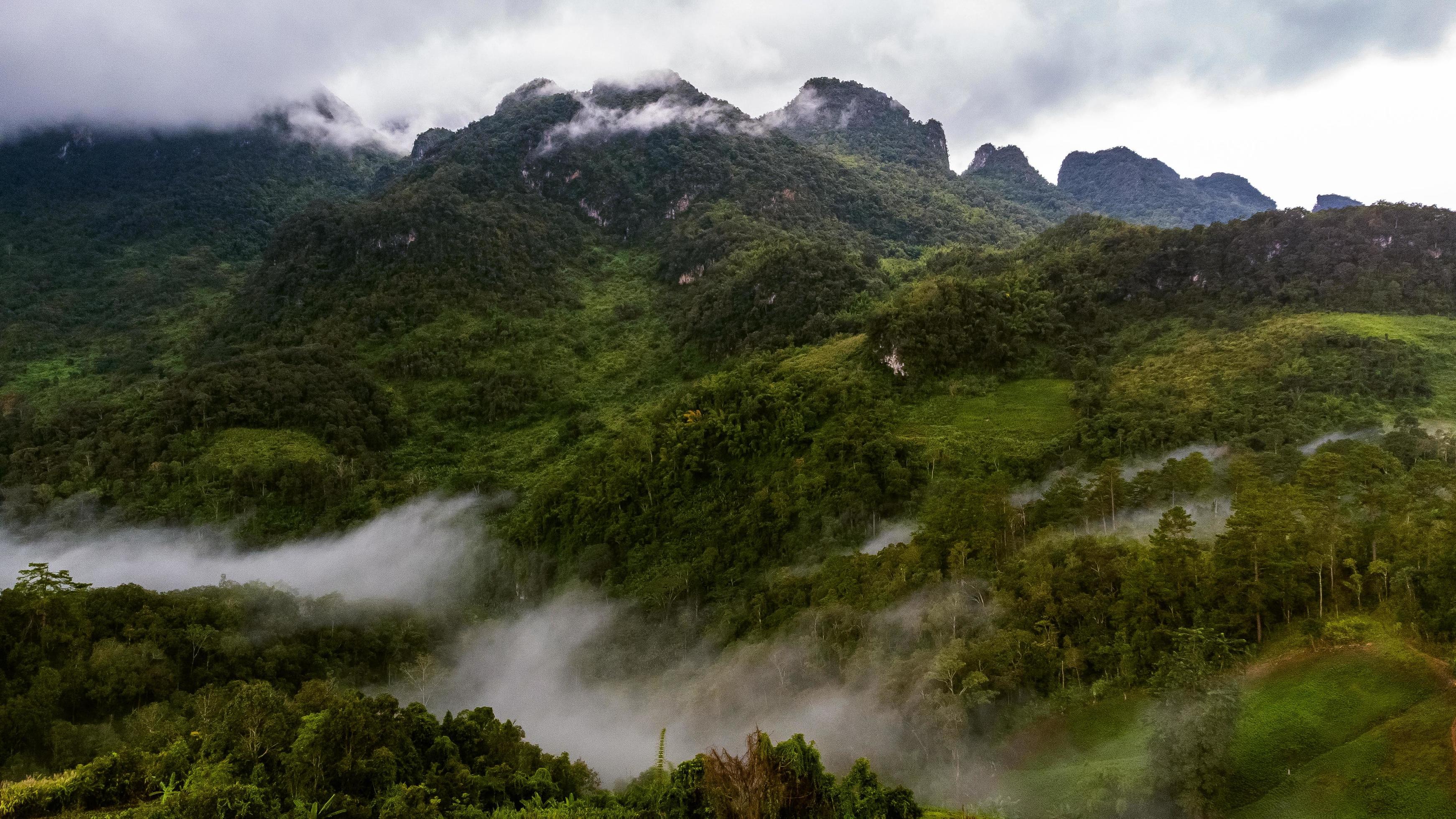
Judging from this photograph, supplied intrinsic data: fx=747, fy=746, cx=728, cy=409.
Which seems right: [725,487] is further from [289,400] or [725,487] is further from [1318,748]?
[289,400]

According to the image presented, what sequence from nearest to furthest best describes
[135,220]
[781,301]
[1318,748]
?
[1318,748], [781,301], [135,220]

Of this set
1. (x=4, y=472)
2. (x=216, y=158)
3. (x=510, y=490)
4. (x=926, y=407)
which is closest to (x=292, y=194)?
(x=216, y=158)

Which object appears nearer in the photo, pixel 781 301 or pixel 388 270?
pixel 781 301

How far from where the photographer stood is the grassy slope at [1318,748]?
18953 millimetres

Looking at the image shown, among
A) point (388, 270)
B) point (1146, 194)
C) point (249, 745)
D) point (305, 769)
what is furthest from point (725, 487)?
point (1146, 194)

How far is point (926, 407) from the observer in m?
57.0

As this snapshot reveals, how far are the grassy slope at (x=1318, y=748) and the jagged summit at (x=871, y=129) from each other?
159 meters

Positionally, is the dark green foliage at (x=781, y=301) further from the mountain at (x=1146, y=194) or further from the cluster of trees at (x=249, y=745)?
the mountain at (x=1146, y=194)

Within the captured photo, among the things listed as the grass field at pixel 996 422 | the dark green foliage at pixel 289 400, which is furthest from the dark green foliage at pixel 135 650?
the grass field at pixel 996 422

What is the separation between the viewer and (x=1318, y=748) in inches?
826

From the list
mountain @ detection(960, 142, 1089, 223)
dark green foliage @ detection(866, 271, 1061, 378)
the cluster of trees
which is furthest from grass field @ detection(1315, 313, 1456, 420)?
mountain @ detection(960, 142, 1089, 223)

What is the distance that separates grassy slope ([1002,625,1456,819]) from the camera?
62.2 feet

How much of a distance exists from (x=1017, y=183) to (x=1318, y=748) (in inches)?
7079

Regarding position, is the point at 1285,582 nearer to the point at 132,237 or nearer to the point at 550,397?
the point at 550,397
